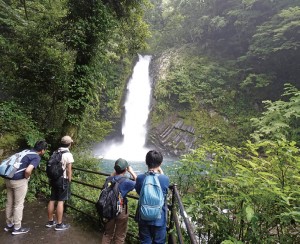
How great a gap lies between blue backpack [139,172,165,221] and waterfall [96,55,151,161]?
18021 millimetres

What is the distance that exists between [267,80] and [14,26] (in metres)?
17.9

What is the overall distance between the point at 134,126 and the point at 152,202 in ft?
66.9

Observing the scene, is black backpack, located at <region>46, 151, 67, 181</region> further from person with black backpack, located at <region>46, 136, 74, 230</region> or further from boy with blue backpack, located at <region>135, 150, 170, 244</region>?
boy with blue backpack, located at <region>135, 150, 170, 244</region>

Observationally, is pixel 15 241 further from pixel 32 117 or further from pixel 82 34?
pixel 82 34

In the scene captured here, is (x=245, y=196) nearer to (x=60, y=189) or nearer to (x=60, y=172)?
(x=60, y=172)

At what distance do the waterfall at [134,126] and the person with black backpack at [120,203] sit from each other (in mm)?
17424

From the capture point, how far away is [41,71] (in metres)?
6.55

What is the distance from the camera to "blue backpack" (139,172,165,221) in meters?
2.33

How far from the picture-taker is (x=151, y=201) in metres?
2.34

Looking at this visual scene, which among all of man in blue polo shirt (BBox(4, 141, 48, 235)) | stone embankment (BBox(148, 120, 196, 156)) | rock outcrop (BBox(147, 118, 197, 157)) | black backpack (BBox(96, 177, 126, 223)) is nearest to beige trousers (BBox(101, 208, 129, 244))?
black backpack (BBox(96, 177, 126, 223))

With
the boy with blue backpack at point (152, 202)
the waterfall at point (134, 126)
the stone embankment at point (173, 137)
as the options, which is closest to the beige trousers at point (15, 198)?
the boy with blue backpack at point (152, 202)

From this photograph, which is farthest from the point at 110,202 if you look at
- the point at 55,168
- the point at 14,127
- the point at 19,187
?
the point at 14,127

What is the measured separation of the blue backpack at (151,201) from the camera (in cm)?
233

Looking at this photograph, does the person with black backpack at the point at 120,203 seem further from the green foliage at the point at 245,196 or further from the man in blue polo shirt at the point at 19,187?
the man in blue polo shirt at the point at 19,187
